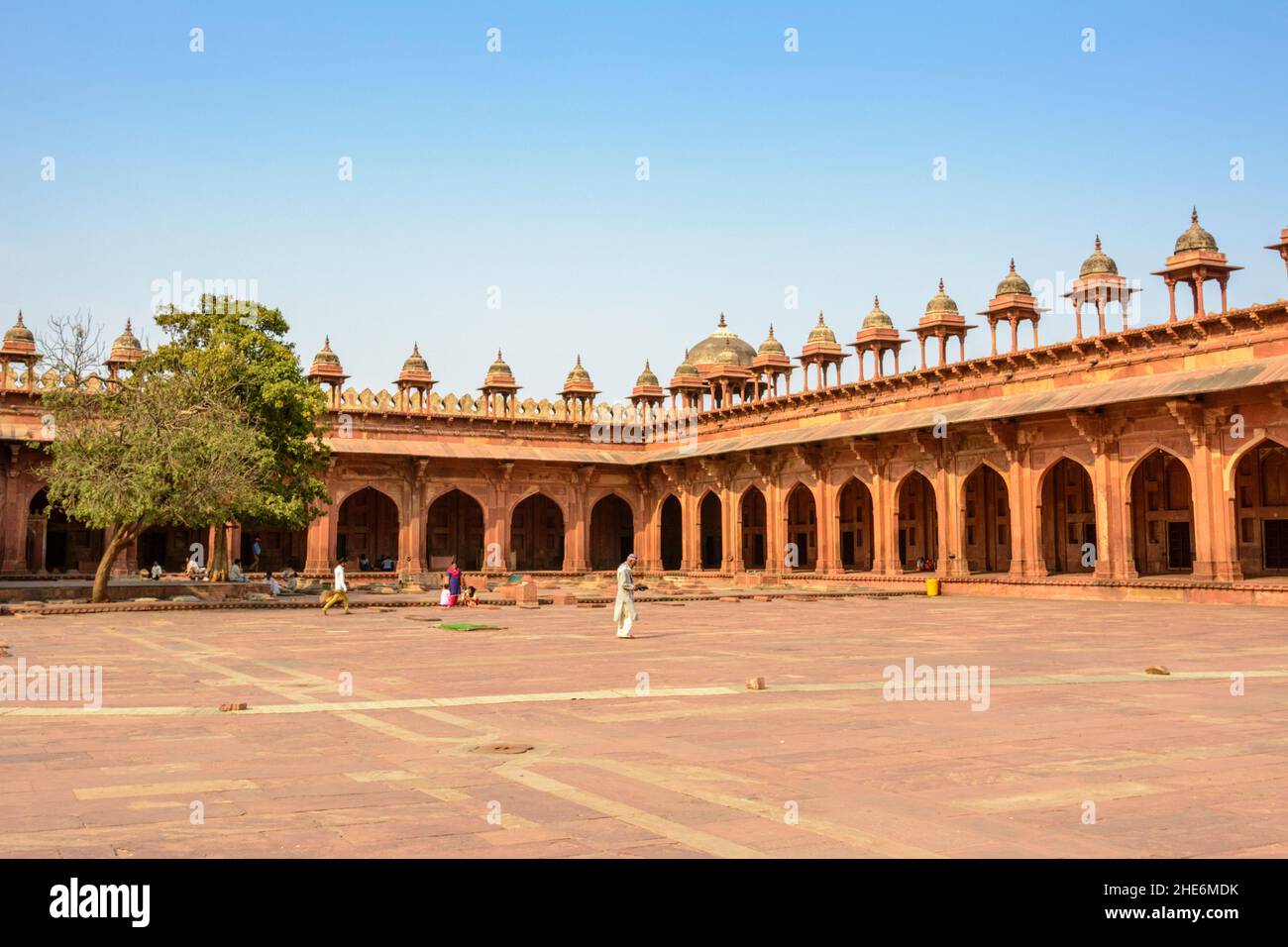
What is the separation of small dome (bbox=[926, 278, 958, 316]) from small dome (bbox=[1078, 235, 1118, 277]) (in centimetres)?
430

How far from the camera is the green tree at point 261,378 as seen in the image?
25.9 metres

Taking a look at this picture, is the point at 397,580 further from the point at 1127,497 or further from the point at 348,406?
the point at 1127,497

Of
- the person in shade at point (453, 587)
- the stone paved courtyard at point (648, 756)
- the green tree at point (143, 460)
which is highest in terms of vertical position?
the green tree at point (143, 460)

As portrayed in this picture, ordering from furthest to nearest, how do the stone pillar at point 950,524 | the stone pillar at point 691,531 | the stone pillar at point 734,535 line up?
the stone pillar at point 691,531 < the stone pillar at point 734,535 < the stone pillar at point 950,524

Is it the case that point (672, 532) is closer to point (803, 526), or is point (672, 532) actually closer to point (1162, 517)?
point (803, 526)

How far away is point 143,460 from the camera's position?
72.1 feet

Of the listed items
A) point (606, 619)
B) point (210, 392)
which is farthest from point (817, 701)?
point (210, 392)

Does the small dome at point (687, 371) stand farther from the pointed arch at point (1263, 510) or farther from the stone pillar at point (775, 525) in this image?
the pointed arch at point (1263, 510)

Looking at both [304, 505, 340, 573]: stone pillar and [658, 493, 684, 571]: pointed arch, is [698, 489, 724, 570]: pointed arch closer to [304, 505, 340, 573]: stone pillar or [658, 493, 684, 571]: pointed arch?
[658, 493, 684, 571]: pointed arch

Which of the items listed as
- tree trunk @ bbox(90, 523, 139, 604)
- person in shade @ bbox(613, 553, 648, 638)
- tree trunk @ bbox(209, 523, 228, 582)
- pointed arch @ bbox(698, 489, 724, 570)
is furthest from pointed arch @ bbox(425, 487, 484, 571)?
person in shade @ bbox(613, 553, 648, 638)

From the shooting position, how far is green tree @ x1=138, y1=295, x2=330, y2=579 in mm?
25938

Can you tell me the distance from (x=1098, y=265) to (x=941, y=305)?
492 cm

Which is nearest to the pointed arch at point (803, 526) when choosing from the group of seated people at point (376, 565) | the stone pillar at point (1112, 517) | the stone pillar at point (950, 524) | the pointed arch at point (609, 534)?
the pointed arch at point (609, 534)

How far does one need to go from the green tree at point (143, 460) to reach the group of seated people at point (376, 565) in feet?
52.7
